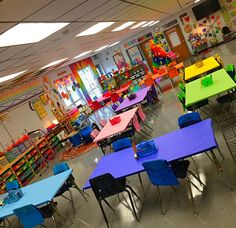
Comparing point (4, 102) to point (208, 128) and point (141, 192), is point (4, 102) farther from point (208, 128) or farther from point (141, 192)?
point (208, 128)

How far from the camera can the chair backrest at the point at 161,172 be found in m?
3.50

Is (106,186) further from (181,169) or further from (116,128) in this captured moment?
(116,128)

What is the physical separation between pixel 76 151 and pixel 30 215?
5.15 meters

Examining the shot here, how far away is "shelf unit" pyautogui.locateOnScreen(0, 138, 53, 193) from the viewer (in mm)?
7996

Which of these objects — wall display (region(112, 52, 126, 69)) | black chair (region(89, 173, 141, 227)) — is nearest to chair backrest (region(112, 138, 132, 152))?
black chair (region(89, 173, 141, 227))

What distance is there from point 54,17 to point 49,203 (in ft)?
10.1

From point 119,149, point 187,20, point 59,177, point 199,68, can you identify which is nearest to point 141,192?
point 119,149

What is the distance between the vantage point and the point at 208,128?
156 inches

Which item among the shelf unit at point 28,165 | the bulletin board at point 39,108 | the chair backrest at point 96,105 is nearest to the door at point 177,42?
the chair backrest at point 96,105

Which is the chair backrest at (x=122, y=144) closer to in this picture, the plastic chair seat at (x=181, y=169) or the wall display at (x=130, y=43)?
the plastic chair seat at (x=181, y=169)

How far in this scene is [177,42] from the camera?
687 inches

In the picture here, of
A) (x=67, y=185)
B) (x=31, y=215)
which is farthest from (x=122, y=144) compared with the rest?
(x=31, y=215)

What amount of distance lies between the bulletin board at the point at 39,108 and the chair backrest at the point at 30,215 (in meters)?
7.49

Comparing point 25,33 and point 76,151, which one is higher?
point 25,33
